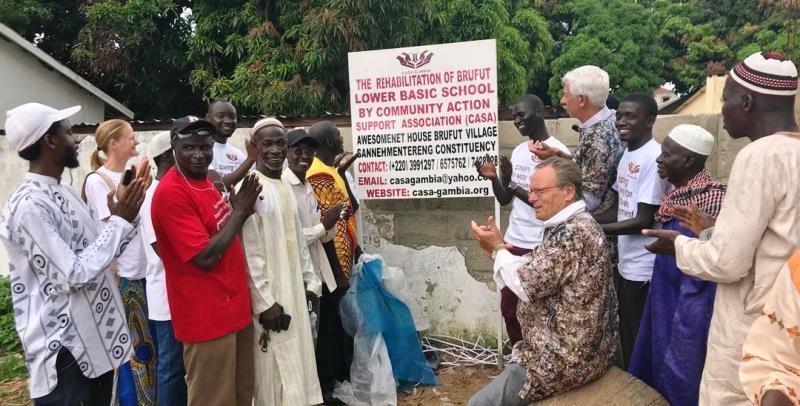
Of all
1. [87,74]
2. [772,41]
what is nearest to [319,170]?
[87,74]

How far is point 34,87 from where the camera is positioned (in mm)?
12477

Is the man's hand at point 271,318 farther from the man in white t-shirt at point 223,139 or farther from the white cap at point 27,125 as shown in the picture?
the man in white t-shirt at point 223,139

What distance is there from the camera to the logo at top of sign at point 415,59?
4.58 metres

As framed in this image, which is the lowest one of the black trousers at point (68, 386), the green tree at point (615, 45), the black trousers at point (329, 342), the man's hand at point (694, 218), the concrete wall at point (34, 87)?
the black trousers at point (329, 342)

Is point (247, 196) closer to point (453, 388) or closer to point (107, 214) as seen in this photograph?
point (107, 214)

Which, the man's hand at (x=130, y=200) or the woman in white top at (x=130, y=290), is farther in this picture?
the woman in white top at (x=130, y=290)

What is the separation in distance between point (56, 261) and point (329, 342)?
2182mm

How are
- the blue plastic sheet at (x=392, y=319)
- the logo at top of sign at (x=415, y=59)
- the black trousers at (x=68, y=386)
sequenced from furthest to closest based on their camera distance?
the logo at top of sign at (x=415, y=59)
the blue plastic sheet at (x=392, y=319)
the black trousers at (x=68, y=386)

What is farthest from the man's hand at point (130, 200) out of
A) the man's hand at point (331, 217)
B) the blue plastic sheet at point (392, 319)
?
the blue plastic sheet at point (392, 319)

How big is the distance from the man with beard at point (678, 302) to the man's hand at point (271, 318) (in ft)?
6.13

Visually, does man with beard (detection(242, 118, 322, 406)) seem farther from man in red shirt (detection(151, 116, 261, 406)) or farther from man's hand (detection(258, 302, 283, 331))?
man in red shirt (detection(151, 116, 261, 406))

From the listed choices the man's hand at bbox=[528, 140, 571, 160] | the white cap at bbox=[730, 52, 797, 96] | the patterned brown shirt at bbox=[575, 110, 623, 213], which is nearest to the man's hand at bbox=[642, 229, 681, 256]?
the white cap at bbox=[730, 52, 797, 96]

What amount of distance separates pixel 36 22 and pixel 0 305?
10.2 metres

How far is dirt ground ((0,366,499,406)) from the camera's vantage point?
13.8 feet
